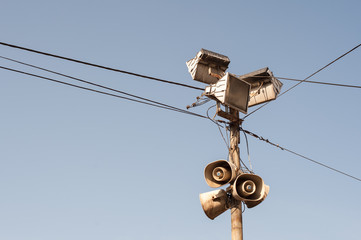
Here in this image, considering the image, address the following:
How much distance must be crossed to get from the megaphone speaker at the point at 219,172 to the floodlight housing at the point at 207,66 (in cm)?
222

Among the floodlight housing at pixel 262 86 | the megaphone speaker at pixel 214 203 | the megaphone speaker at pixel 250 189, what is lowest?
the megaphone speaker at pixel 214 203

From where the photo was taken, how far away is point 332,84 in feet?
33.4

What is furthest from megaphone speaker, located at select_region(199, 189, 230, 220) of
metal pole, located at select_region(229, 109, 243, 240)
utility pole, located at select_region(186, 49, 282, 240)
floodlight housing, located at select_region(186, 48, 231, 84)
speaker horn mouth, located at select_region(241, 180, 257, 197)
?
floodlight housing, located at select_region(186, 48, 231, 84)

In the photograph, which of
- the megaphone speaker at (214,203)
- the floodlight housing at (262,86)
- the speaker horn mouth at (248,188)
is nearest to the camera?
the speaker horn mouth at (248,188)

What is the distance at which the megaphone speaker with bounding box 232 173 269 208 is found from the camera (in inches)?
328

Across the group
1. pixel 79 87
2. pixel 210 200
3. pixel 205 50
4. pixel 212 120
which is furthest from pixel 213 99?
pixel 79 87

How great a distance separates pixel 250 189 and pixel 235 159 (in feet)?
2.64

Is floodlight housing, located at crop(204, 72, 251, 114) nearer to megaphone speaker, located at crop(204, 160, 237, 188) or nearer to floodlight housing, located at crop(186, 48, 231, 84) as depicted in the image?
floodlight housing, located at crop(186, 48, 231, 84)

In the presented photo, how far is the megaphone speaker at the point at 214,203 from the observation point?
27.7 ft

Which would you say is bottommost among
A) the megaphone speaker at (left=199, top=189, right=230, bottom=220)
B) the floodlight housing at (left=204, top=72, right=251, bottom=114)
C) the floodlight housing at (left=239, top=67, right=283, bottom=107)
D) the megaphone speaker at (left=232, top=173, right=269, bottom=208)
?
the megaphone speaker at (left=199, top=189, right=230, bottom=220)

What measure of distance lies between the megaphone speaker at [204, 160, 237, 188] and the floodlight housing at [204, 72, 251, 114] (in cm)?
126

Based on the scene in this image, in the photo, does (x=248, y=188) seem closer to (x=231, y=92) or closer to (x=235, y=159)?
(x=235, y=159)

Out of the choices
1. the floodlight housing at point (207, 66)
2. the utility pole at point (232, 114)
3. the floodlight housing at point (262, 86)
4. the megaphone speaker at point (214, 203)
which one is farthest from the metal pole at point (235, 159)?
the floodlight housing at point (207, 66)

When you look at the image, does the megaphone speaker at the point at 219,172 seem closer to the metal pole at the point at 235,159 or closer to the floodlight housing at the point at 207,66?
the metal pole at the point at 235,159
